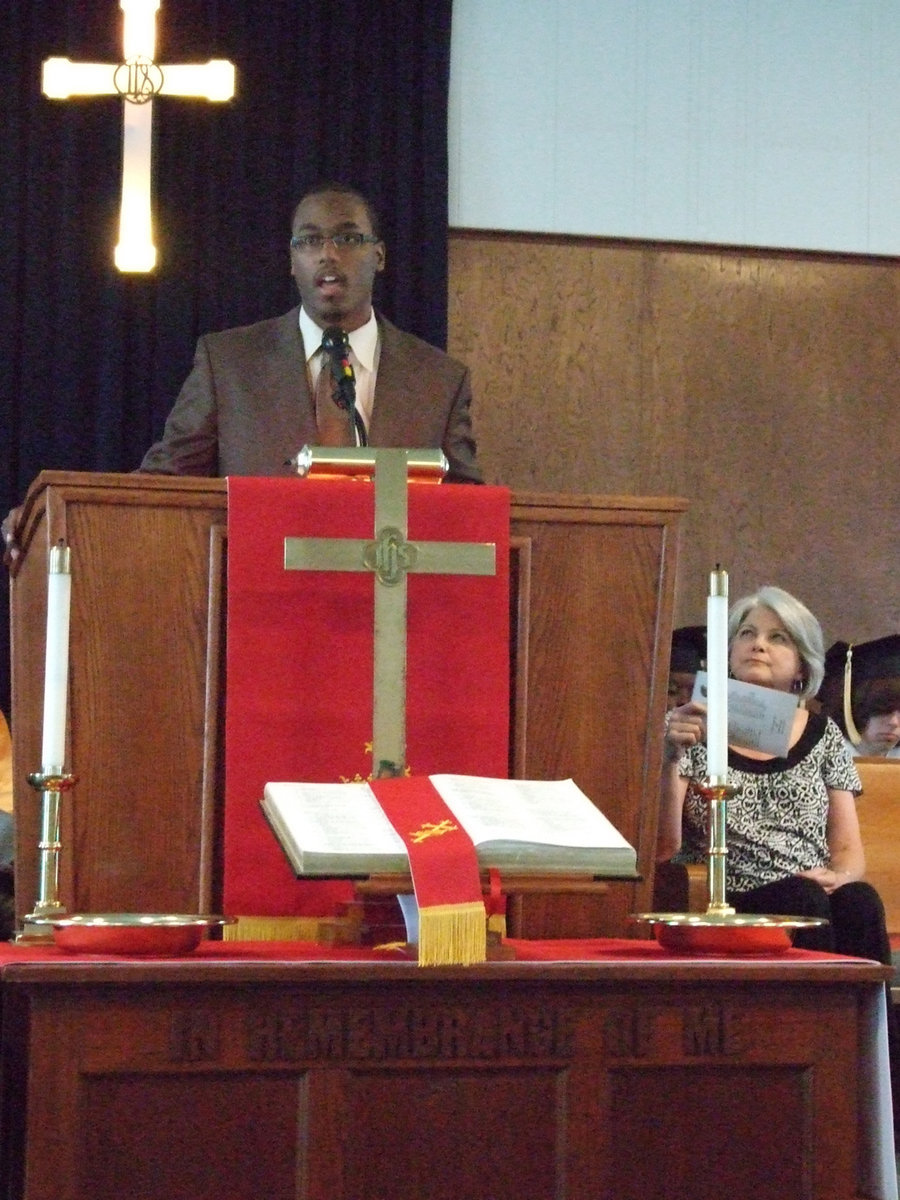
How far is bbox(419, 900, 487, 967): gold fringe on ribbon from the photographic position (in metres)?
2.14

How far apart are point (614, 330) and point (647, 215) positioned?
1.39 feet

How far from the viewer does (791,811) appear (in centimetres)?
412

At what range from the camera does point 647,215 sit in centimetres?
648

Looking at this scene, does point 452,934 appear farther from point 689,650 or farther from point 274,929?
point 689,650

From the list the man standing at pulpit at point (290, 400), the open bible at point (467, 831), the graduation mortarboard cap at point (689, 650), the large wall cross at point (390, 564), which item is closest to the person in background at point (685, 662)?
the graduation mortarboard cap at point (689, 650)

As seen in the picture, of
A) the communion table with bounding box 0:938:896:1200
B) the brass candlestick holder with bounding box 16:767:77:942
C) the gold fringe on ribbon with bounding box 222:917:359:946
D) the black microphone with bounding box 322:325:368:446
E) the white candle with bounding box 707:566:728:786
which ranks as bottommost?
→ the communion table with bounding box 0:938:896:1200

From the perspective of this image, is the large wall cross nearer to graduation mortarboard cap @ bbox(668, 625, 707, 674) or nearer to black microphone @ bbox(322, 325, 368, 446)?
black microphone @ bbox(322, 325, 368, 446)

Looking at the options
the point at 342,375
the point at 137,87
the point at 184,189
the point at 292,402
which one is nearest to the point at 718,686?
the point at 342,375

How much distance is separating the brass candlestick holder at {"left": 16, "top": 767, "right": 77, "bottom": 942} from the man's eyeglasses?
6.37ft

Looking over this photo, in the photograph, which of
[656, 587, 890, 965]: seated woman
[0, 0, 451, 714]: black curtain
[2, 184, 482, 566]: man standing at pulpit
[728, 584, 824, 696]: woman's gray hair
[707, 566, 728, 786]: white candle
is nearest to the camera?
[707, 566, 728, 786]: white candle

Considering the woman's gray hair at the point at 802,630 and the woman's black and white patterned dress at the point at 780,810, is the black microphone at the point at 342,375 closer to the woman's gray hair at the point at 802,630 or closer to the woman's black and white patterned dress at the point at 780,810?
the woman's black and white patterned dress at the point at 780,810

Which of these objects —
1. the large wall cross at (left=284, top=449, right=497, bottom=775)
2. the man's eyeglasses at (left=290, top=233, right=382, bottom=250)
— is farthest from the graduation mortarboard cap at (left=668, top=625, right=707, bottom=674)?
the large wall cross at (left=284, top=449, right=497, bottom=775)

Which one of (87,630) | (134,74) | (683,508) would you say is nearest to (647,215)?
(134,74)

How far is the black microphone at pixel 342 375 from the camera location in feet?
9.51
